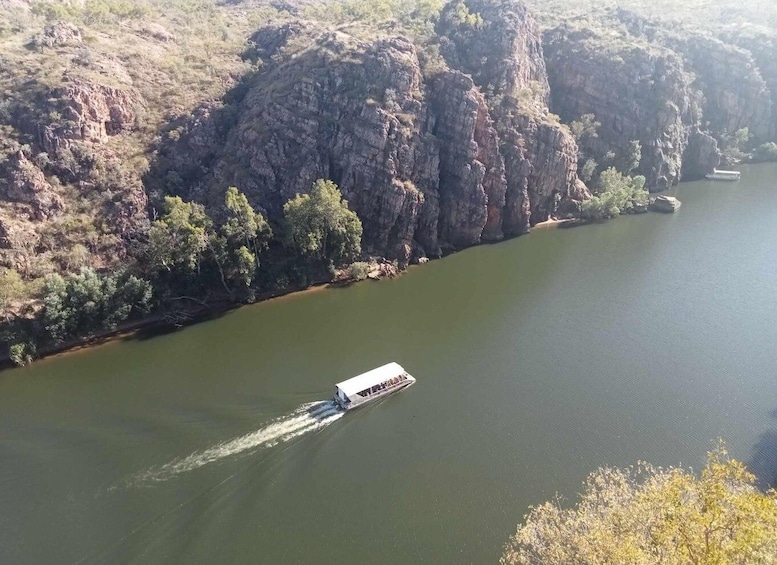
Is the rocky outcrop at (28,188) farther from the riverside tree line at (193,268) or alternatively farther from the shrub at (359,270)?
the shrub at (359,270)

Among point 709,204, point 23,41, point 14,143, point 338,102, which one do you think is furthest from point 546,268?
point 23,41

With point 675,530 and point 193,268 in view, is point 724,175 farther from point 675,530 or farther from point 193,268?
point 675,530

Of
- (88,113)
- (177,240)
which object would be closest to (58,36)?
(88,113)

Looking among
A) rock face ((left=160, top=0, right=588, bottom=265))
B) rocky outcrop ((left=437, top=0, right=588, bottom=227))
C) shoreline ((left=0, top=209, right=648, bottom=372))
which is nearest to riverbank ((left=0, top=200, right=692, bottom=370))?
shoreline ((left=0, top=209, right=648, bottom=372))

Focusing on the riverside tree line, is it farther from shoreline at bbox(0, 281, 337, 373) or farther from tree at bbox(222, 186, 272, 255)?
shoreline at bbox(0, 281, 337, 373)

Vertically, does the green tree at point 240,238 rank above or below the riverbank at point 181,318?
above

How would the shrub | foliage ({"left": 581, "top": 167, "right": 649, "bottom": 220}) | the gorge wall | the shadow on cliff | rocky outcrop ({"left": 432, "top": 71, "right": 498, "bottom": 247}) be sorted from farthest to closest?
1. foliage ({"left": 581, "top": 167, "right": 649, "bottom": 220})
2. rocky outcrop ({"left": 432, "top": 71, "right": 498, "bottom": 247})
3. the shrub
4. the gorge wall
5. the shadow on cliff

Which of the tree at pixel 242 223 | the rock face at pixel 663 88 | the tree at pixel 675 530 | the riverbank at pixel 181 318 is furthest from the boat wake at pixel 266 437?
the rock face at pixel 663 88
